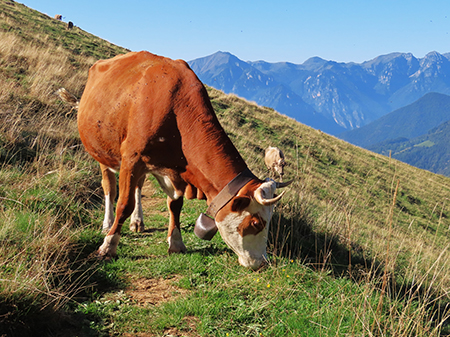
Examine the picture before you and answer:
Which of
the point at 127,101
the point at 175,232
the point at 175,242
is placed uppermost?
the point at 127,101

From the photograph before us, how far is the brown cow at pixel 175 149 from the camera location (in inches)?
154

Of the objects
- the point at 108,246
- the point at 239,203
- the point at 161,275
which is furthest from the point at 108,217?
the point at 239,203

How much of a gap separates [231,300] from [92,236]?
2.39 m

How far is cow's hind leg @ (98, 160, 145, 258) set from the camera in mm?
4504

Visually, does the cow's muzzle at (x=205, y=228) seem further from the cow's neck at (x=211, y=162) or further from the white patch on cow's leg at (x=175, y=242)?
the white patch on cow's leg at (x=175, y=242)

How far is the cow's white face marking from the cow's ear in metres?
0.04

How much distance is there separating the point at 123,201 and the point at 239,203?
172cm

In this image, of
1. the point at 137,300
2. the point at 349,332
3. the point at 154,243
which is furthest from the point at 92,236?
the point at 349,332

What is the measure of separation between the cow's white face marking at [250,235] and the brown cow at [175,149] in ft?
0.03

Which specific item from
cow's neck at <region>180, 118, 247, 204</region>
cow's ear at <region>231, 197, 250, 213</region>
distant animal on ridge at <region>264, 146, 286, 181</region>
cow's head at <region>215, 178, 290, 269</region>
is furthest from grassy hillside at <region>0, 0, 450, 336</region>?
distant animal on ridge at <region>264, 146, 286, 181</region>

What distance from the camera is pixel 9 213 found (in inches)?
187

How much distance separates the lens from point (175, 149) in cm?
431

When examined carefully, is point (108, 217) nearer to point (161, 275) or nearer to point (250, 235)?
point (161, 275)

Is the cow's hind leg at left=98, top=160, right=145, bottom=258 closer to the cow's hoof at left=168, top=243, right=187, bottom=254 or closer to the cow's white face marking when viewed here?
the cow's hoof at left=168, top=243, right=187, bottom=254
